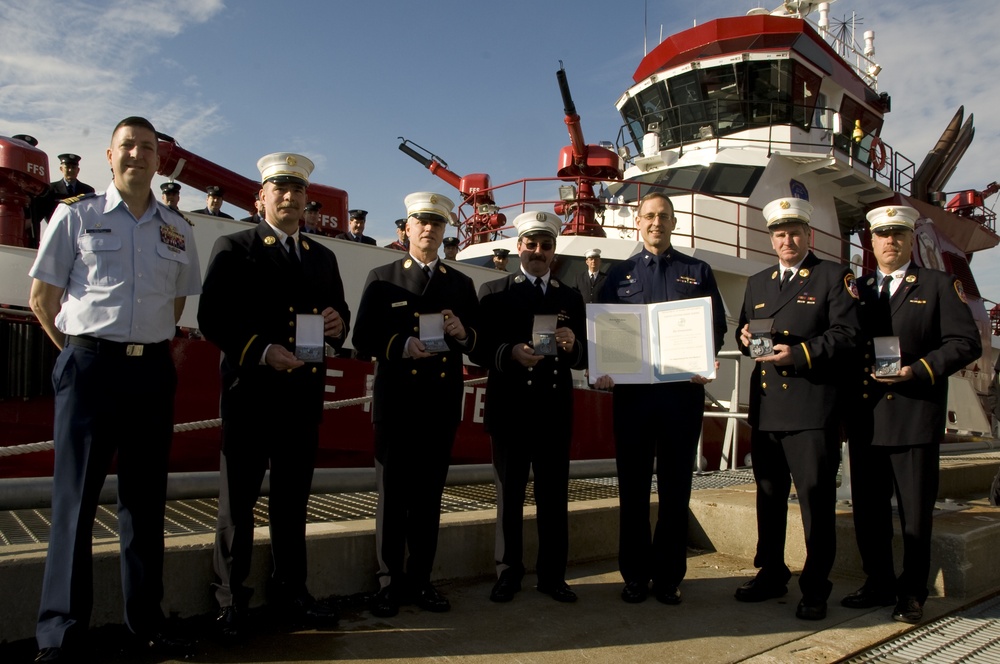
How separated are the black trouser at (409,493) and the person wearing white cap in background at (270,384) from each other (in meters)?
0.36

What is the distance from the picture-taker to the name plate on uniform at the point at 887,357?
330cm

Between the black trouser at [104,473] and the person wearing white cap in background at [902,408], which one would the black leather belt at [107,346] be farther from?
the person wearing white cap in background at [902,408]

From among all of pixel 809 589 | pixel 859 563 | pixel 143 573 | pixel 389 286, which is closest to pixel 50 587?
pixel 143 573

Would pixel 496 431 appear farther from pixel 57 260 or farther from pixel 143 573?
pixel 57 260

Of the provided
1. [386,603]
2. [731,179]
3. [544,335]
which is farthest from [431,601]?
[731,179]

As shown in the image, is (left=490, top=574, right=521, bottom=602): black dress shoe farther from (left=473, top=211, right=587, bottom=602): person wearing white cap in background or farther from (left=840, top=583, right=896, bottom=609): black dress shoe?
(left=840, top=583, right=896, bottom=609): black dress shoe

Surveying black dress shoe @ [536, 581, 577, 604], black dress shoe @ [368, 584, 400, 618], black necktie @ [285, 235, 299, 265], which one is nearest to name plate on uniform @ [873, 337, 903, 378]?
black dress shoe @ [536, 581, 577, 604]

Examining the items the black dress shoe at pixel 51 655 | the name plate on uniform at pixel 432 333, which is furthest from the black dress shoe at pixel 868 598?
the black dress shoe at pixel 51 655

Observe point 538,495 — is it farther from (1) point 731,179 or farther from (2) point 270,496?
(1) point 731,179

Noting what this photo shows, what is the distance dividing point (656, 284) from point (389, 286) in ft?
4.22

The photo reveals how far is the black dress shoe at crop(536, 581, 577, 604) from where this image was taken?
3406mm

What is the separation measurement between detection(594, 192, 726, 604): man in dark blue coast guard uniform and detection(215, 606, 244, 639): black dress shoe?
1.65 meters

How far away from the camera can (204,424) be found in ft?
15.9

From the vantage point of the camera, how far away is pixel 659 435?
367 centimetres
